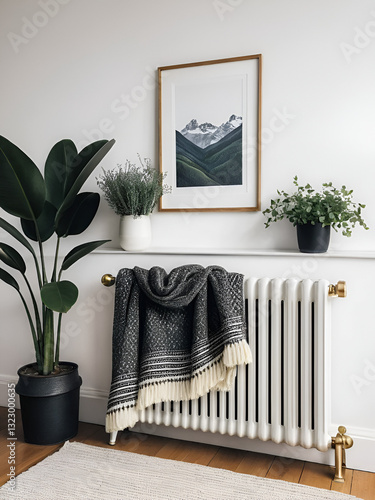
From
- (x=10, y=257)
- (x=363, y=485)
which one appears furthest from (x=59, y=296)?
(x=363, y=485)

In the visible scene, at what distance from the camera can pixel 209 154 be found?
89.8 inches

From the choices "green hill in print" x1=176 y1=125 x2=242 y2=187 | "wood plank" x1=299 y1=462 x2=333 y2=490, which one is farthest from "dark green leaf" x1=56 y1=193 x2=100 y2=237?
"wood plank" x1=299 y1=462 x2=333 y2=490

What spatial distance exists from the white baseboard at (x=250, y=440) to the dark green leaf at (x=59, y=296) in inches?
27.9

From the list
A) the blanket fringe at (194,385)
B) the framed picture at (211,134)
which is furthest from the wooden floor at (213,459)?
the framed picture at (211,134)

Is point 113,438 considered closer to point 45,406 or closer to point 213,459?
point 45,406

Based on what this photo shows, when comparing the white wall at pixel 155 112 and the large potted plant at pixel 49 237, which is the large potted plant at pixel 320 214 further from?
the large potted plant at pixel 49 237

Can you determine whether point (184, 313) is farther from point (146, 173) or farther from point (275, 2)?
point (275, 2)

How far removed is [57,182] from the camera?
7.72ft

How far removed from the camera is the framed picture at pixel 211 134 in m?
2.21

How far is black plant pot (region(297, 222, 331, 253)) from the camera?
197 centimetres

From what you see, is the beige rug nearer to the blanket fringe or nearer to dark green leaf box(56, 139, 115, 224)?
the blanket fringe

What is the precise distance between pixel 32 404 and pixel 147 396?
1.89 feet

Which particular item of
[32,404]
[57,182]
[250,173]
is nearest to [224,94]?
[250,173]

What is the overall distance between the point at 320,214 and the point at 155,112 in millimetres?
998
